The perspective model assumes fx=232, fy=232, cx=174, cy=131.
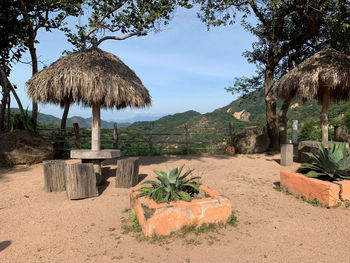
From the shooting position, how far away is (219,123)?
79.3 ft

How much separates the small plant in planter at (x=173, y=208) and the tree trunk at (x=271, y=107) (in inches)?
284

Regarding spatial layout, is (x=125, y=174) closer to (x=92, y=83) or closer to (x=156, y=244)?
(x=92, y=83)

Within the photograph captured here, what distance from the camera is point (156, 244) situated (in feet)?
8.90

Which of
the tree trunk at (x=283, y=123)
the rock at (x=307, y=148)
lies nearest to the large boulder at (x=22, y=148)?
the rock at (x=307, y=148)

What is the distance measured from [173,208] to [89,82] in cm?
330

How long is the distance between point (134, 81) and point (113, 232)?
355 centimetres

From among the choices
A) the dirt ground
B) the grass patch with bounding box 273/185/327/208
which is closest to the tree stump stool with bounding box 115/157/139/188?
the dirt ground

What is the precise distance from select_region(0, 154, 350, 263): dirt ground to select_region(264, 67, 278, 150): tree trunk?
5333 millimetres

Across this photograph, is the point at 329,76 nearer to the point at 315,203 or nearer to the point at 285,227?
the point at 315,203

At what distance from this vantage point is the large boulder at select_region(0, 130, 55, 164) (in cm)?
688

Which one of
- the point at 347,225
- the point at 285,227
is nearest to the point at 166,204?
the point at 285,227

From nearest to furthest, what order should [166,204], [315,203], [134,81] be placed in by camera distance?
[166,204] → [315,203] → [134,81]

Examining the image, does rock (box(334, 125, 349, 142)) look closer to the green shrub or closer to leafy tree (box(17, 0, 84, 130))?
the green shrub

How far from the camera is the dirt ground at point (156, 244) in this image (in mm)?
2545
